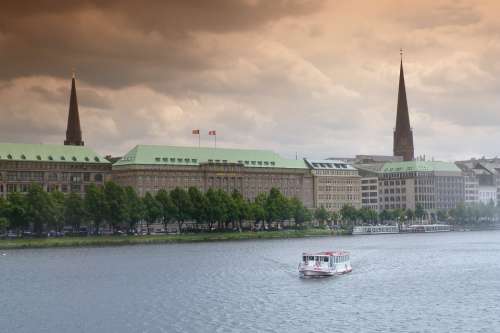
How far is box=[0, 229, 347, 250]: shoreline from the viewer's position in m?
134

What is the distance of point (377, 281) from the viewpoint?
84875 mm

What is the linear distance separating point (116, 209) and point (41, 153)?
161ft

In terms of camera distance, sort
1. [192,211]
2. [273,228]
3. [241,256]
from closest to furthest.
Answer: [241,256]
[192,211]
[273,228]

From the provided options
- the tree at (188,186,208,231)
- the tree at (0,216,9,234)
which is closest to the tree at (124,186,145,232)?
A: the tree at (188,186,208,231)

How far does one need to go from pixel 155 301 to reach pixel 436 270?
3435 cm

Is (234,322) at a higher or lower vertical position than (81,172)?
lower

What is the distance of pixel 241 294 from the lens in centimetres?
7488

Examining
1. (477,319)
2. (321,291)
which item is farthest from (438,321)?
(321,291)

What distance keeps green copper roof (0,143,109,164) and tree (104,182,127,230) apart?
4503 cm

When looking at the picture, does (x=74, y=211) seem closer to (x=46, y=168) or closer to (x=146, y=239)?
(x=146, y=239)

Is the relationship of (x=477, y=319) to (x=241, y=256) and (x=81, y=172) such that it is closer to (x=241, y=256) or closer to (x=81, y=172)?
(x=241, y=256)

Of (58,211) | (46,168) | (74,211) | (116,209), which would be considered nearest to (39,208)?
(58,211)

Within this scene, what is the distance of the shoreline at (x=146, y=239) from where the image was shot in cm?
13388

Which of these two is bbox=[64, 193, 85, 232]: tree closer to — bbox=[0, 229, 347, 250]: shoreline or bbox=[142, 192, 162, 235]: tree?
bbox=[0, 229, 347, 250]: shoreline
